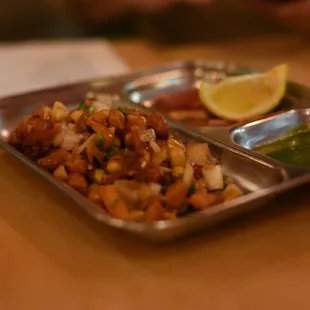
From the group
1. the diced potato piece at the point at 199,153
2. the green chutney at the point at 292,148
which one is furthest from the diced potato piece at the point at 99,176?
the green chutney at the point at 292,148

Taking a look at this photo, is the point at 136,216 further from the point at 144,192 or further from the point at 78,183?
the point at 78,183

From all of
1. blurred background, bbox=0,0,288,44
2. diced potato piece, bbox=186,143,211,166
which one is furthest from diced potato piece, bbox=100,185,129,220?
blurred background, bbox=0,0,288,44

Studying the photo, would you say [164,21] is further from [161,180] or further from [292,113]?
[161,180]

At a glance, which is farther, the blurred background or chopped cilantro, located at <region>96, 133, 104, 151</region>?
the blurred background

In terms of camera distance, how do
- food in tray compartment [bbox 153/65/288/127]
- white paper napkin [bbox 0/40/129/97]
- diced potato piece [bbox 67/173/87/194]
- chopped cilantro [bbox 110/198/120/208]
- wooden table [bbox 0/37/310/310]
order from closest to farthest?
wooden table [bbox 0/37/310/310] < chopped cilantro [bbox 110/198/120/208] < diced potato piece [bbox 67/173/87/194] < food in tray compartment [bbox 153/65/288/127] < white paper napkin [bbox 0/40/129/97]

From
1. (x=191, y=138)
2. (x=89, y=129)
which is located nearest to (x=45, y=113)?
(x=89, y=129)

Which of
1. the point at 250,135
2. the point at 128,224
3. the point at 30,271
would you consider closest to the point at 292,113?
the point at 250,135

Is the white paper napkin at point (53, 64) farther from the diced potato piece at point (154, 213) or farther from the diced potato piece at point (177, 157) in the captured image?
the diced potato piece at point (154, 213)

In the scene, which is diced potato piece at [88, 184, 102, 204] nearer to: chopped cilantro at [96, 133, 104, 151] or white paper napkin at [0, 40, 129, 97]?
chopped cilantro at [96, 133, 104, 151]
